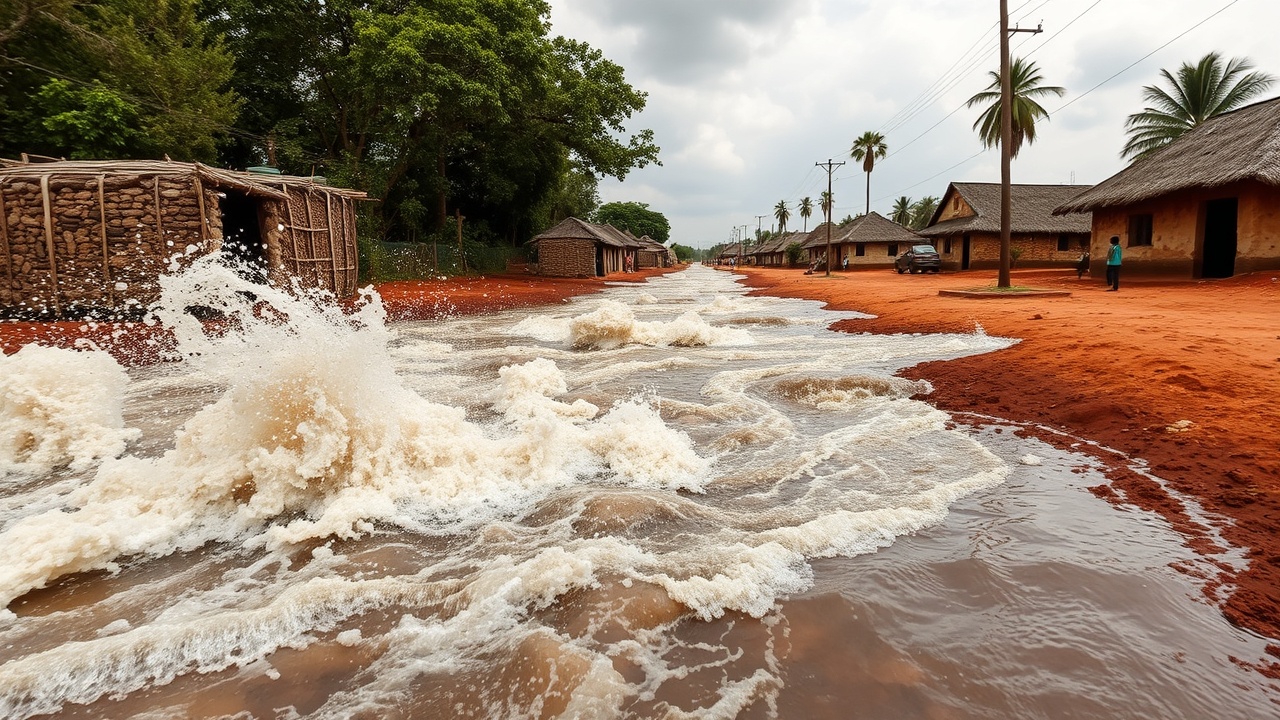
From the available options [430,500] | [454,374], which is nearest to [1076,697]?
[430,500]

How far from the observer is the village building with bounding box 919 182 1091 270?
104 feet

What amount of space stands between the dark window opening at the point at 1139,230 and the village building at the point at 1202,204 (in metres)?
0.03

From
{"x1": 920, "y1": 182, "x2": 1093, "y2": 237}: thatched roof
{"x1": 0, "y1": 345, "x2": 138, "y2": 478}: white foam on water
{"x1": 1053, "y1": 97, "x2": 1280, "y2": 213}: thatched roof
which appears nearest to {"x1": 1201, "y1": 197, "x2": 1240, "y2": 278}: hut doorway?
{"x1": 1053, "y1": 97, "x2": 1280, "y2": 213}: thatched roof

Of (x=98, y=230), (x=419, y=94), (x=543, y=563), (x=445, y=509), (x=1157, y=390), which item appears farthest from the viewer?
(x=419, y=94)

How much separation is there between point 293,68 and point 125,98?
1131cm

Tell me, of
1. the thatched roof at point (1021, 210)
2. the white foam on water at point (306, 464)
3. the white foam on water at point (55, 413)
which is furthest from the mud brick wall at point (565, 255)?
the white foam on water at point (306, 464)

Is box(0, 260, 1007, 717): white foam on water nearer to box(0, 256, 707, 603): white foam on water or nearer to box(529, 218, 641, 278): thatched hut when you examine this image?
box(0, 256, 707, 603): white foam on water

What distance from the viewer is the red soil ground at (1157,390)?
3.42 meters

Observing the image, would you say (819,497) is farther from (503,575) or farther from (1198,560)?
(503,575)

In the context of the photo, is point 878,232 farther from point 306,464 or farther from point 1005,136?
point 306,464

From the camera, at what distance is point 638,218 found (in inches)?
4732

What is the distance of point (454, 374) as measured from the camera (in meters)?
8.60

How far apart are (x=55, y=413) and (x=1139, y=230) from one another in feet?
86.5

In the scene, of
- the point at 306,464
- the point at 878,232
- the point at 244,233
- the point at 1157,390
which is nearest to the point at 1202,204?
the point at 1157,390
